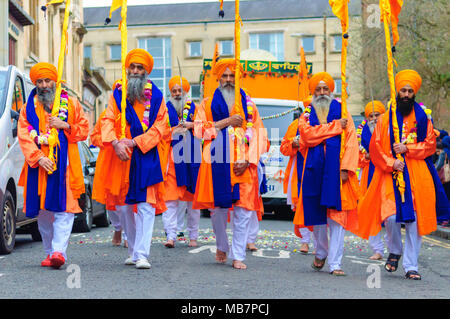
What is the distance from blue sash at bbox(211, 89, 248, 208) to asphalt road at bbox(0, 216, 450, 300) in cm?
74

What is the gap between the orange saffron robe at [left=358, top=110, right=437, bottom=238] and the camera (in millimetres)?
8258

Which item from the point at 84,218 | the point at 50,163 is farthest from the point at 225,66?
the point at 84,218

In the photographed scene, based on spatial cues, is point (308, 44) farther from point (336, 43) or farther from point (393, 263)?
point (393, 263)

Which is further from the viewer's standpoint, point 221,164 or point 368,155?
point 368,155

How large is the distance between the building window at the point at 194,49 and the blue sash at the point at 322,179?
5344cm

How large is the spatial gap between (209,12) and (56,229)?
57670mm

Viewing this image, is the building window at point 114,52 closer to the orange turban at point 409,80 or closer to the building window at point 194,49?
the building window at point 194,49

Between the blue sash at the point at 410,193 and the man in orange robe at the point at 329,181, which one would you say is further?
the man in orange robe at the point at 329,181

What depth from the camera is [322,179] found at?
8.43 metres

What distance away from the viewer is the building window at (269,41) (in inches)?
2361

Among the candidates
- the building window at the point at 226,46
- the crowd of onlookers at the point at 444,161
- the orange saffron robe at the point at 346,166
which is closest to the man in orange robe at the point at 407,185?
the orange saffron robe at the point at 346,166

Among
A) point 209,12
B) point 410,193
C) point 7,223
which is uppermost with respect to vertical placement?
point 209,12

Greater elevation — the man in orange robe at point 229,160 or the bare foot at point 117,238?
the man in orange robe at point 229,160
